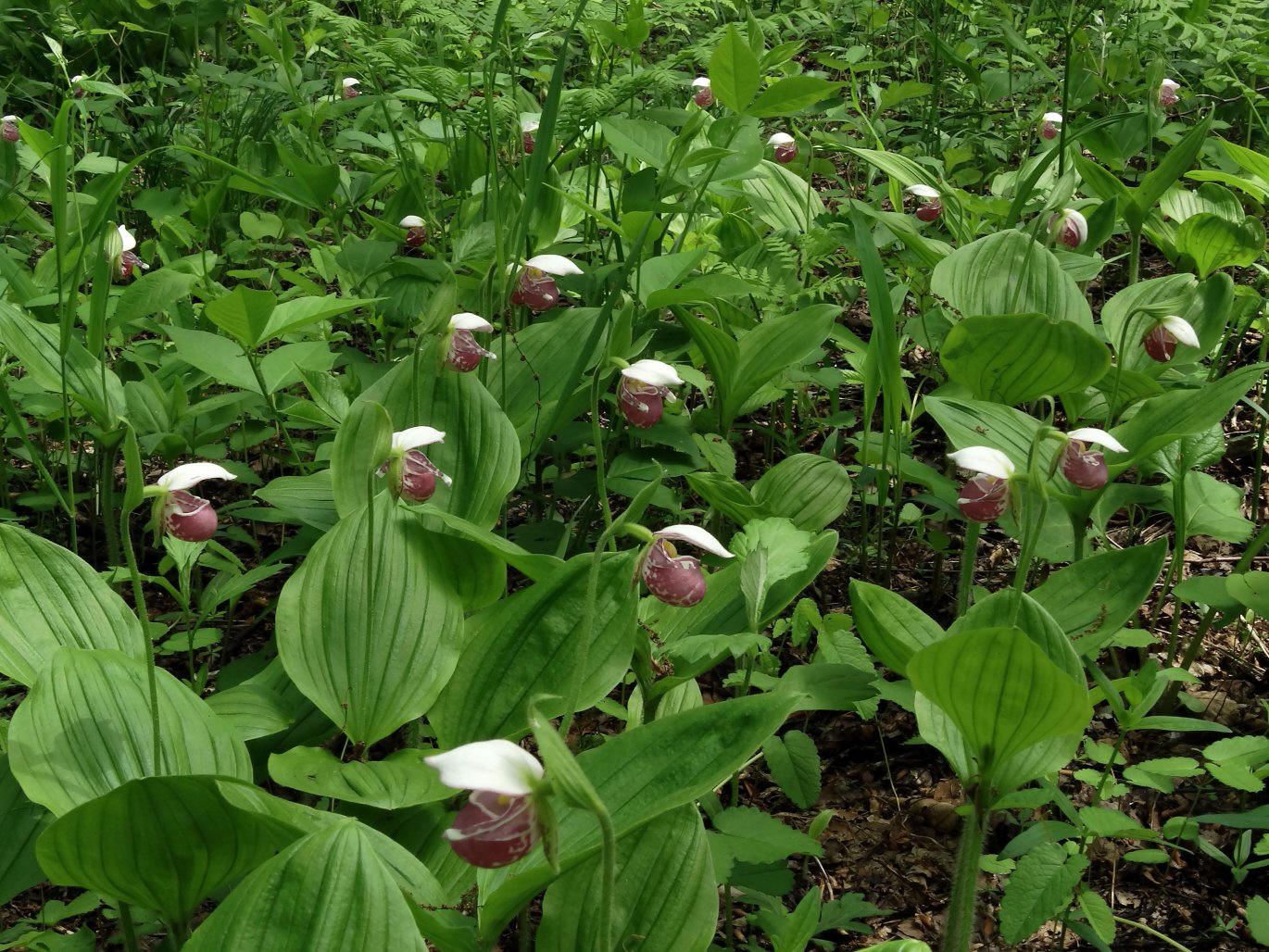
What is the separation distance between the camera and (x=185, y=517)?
5.32 feet

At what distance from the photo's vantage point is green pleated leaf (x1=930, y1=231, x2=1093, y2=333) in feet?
8.80

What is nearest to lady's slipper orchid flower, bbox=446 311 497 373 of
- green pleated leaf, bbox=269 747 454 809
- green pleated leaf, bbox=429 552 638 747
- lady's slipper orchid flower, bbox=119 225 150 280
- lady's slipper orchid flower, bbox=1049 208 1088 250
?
green pleated leaf, bbox=429 552 638 747

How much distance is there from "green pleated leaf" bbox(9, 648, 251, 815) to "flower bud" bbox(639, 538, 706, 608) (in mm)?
643

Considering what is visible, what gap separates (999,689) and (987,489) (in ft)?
1.37

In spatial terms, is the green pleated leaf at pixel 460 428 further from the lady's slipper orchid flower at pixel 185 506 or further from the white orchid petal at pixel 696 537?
the white orchid petal at pixel 696 537

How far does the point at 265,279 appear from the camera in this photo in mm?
3611

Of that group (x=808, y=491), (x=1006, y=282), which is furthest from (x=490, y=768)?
(x=1006, y=282)

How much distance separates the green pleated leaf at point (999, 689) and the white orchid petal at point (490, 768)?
0.67m

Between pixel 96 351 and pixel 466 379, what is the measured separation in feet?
2.27

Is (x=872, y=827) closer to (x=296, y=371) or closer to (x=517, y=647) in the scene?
(x=517, y=647)

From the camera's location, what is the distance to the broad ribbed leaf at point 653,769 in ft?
4.12

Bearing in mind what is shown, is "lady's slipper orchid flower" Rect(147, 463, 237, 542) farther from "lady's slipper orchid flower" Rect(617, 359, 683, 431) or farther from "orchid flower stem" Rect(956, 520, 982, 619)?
"orchid flower stem" Rect(956, 520, 982, 619)

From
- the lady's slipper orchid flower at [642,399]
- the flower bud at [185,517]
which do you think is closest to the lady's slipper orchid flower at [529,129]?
the lady's slipper orchid flower at [642,399]

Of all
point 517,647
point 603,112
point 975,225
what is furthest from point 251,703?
point 975,225
